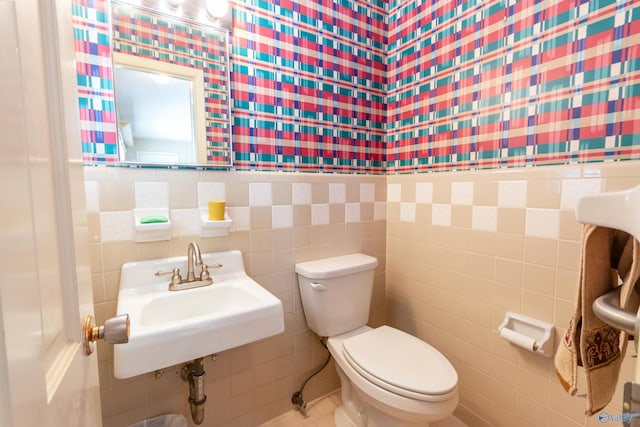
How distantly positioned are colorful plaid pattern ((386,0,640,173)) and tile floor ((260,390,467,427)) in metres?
1.24

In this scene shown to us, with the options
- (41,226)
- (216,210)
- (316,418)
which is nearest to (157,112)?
(216,210)

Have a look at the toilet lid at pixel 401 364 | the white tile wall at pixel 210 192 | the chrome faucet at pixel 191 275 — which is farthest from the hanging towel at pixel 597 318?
the white tile wall at pixel 210 192

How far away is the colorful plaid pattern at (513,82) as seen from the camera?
91 cm

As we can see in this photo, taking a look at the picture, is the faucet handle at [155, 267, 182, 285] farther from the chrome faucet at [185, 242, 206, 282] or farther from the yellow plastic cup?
the yellow plastic cup

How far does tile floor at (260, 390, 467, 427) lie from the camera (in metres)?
1.37

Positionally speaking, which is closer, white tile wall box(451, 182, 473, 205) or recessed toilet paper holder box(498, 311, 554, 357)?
recessed toilet paper holder box(498, 311, 554, 357)

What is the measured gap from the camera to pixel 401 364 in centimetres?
108

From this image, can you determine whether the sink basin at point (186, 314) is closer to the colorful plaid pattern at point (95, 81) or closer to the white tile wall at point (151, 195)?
the white tile wall at point (151, 195)

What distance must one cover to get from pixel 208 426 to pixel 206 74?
152 cm

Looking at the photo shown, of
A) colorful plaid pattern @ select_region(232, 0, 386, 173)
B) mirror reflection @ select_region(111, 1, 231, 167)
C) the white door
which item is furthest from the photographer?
colorful plaid pattern @ select_region(232, 0, 386, 173)

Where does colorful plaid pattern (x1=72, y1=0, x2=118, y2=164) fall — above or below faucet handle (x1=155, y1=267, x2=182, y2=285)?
above

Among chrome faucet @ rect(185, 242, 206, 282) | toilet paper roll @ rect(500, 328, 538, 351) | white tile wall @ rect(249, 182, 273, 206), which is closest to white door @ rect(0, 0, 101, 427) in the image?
chrome faucet @ rect(185, 242, 206, 282)

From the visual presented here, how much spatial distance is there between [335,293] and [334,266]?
13 cm

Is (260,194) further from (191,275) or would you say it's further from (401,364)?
(401,364)
